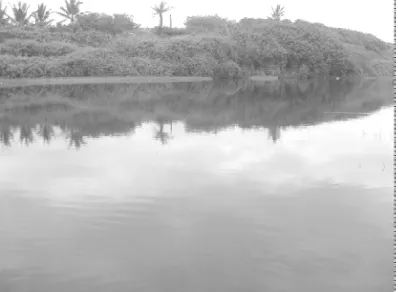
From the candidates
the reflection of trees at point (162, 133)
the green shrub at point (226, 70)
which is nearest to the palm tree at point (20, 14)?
the green shrub at point (226, 70)

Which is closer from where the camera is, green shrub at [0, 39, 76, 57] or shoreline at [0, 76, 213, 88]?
shoreline at [0, 76, 213, 88]

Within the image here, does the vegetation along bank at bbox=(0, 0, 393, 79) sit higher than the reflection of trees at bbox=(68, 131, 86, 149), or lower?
higher

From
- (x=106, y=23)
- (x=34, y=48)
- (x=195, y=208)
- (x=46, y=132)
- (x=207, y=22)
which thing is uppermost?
(x=207, y=22)

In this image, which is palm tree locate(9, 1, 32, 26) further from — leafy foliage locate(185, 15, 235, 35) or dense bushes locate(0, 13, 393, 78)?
leafy foliage locate(185, 15, 235, 35)

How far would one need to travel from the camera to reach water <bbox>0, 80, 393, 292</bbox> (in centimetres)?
546

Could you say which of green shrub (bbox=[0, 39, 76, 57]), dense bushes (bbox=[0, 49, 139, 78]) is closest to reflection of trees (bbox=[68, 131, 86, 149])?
dense bushes (bbox=[0, 49, 139, 78])

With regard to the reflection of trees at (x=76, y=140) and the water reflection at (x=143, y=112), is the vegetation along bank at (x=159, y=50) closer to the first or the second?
the water reflection at (x=143, y=112)

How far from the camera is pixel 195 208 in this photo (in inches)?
299

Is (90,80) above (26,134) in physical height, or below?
above

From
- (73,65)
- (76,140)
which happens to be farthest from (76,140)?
(73,65)

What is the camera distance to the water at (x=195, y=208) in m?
5.46

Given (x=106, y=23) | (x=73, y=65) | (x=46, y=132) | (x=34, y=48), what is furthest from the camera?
(x=106, y=23)

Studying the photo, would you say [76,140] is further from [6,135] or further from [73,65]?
[73,65]

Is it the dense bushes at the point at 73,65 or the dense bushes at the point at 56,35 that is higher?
the dense bushes at the point at 56,35
